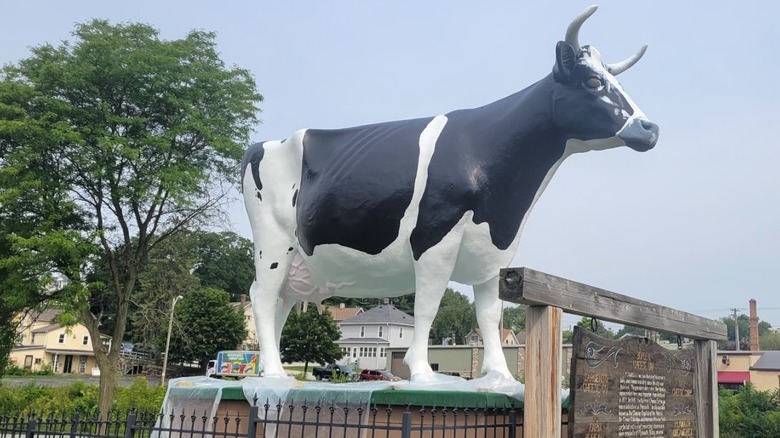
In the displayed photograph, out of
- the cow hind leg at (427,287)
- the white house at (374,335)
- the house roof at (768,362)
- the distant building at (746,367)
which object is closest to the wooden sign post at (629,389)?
the cow hind leg at (427,287)

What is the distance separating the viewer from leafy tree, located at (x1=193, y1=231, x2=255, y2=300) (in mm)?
61906

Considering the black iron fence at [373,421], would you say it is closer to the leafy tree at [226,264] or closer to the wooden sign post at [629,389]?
the wooden sign post at [629,389]

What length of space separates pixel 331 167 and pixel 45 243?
12.6 metres

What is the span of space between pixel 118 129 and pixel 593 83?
1550 centimetres

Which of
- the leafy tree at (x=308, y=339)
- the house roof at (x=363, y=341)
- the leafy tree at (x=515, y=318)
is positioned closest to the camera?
the leafy tree at (x=308, y=339)

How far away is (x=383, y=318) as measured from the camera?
55.0 m

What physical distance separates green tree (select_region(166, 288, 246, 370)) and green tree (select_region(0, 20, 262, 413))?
84.3 ft

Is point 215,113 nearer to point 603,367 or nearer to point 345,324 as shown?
point 603,367

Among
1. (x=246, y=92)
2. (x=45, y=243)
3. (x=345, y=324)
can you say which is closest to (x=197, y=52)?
(x=246, y=92)

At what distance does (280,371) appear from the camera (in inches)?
249

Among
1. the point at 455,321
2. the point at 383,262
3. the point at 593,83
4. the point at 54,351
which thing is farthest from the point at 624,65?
Answer: the point at 54,351

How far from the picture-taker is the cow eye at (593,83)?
5.27 m

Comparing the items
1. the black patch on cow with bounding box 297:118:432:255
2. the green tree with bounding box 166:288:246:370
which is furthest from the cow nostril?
the green tree with bounding box 166:288:246:370

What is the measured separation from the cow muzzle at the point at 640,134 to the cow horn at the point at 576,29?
0.74 m
